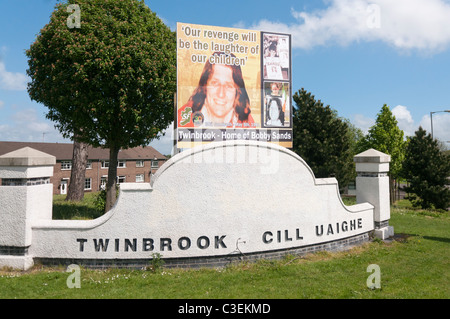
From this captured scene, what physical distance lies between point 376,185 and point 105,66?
10.4 meters

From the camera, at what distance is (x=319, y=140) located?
25.3 m

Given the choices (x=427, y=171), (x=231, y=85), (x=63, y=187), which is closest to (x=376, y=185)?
(x=231, y=85)

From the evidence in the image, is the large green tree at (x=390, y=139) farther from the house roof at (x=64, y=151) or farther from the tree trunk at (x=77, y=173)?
the house roof at (x=64, y=151)

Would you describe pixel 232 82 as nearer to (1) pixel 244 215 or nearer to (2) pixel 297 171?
(2) pixel 297 171

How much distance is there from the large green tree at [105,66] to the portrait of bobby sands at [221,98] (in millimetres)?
1692

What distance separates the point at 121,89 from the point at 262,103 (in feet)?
17.3

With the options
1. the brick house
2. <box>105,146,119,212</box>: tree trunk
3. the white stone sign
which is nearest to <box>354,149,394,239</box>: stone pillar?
the white stone sign

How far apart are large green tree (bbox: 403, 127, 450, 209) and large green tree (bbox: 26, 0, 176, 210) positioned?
23405mm

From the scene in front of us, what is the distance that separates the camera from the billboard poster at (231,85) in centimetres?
1097

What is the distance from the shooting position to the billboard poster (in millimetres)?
10969

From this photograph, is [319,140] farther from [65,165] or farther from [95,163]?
[65,165]

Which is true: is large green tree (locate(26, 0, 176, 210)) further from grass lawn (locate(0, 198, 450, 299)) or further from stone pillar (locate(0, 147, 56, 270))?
grass lawn (locate(0, 198, 450, 299))

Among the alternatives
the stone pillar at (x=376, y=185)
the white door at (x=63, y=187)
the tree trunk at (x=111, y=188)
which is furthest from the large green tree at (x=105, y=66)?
the white door at (x=63, y=187)

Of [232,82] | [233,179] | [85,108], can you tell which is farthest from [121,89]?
[233,179]
